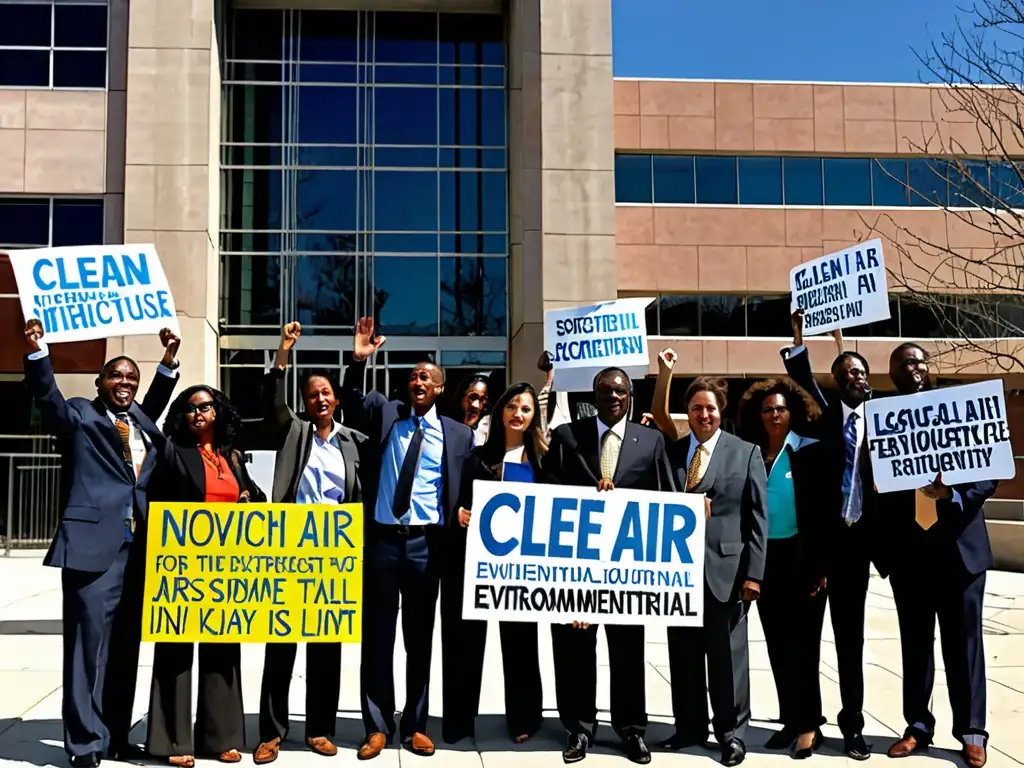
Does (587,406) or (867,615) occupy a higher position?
(587,406)

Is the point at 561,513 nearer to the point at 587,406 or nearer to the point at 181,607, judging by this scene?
the point at 181,607

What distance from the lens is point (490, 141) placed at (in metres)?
24.8

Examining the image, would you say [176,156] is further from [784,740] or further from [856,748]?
[856,748]

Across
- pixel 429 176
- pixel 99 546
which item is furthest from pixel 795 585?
pixel 429 176

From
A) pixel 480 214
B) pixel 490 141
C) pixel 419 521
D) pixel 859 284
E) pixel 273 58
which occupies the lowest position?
pixel 419 521

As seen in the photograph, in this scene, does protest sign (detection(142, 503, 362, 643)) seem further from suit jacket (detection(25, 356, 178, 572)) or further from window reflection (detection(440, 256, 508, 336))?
window reflection (detection(440, 256, 508, 336))

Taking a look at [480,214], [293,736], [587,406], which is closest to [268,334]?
[480,214]

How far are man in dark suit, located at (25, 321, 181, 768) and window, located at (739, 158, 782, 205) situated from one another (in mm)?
21482

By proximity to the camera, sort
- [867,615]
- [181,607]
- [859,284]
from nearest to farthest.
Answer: [181,607]
[859,284]
[867,615]

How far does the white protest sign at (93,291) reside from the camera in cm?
665

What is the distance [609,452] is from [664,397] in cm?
91

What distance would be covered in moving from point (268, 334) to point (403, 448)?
742 inches

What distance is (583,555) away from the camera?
237 inches

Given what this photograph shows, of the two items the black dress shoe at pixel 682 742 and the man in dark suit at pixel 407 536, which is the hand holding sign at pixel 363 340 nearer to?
the man in dark suit at pixel 407 536
